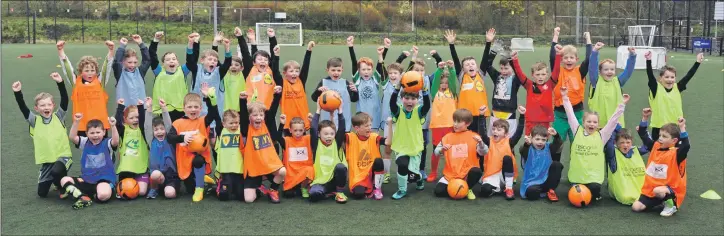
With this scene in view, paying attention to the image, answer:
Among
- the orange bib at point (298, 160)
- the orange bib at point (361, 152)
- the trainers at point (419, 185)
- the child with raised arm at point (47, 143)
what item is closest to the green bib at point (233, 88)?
the orange bib at point (298, 160)

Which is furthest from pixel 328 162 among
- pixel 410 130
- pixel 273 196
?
pixel 410 130

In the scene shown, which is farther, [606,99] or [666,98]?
[666,98]

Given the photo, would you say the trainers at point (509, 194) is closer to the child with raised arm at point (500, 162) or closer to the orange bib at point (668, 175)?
the child with raised arm at point (500, 162)

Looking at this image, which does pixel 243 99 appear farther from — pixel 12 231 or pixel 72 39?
pixel 72 39

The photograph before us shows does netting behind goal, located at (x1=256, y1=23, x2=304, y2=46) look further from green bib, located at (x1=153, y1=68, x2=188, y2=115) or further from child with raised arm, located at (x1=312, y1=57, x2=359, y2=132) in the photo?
child with raised arm, located at (x1=312, y1=57, x2=359, y2=132)

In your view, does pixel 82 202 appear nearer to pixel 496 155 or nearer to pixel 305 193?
pixel 305 193

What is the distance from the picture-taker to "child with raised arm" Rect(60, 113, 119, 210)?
6574 mm

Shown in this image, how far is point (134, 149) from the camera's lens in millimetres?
6859

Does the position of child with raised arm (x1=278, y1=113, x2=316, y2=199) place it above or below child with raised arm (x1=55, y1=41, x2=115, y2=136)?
below

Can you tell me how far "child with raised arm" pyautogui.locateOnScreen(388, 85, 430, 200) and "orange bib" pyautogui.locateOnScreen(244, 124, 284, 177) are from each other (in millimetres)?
1302

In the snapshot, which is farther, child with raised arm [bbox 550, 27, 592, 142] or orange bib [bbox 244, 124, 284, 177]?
child with raised arm [bbox 550, 27, 592, 142]

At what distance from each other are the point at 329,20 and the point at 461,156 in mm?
37331

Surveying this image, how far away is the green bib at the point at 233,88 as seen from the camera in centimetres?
812

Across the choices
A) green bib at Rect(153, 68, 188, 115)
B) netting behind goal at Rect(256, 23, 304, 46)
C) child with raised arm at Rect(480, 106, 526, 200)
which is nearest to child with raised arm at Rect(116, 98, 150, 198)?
green bib at Rect(153, 68, 188, 115)
